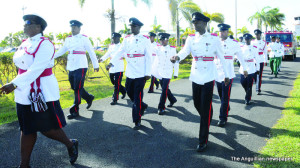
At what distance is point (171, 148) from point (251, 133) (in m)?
1.73

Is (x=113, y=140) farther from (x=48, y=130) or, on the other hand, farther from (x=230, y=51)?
(x=230, y=51)

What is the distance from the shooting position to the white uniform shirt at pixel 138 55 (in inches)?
204

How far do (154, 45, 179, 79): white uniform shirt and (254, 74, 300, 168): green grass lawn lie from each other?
2.86 metres

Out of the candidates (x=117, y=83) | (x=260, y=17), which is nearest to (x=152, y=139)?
(x=117, y=83)

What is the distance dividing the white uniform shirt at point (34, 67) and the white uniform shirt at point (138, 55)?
2.15 m

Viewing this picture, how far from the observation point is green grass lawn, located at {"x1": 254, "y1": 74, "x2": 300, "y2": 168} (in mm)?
3496

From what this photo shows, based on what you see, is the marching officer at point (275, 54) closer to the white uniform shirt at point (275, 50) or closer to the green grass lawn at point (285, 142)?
the white uniform shirt at point (275, 50)

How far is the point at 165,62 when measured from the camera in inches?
273

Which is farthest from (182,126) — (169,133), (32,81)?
(32,81)

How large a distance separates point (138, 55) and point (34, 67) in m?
2.55

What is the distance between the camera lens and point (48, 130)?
3.23 meters

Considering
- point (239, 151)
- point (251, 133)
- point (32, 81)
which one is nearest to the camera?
point (32, 81)

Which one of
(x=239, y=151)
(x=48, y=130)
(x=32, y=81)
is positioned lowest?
(x=239, y=151)

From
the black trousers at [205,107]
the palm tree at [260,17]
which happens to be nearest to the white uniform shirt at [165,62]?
the black trousers at [205,107]
